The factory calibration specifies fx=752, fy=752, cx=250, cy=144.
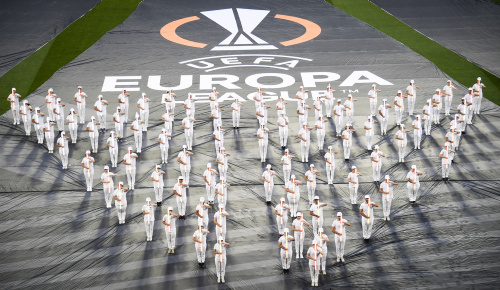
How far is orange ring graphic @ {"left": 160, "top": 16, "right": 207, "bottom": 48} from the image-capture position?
30.1 metres

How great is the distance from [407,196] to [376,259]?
123 inches

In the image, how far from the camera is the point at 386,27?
31891mm

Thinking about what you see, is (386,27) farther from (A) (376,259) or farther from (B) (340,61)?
(A) (376,259)

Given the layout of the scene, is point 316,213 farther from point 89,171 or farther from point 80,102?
point 80,102

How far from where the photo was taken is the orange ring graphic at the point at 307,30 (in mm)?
30156

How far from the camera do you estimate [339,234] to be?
627 inches

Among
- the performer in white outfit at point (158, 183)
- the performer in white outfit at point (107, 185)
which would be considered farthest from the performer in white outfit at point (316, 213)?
the performer in white outfit at point (107, 185)

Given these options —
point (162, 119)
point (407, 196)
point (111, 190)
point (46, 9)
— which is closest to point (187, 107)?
point (162, 119)

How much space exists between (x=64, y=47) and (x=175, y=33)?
454 cm

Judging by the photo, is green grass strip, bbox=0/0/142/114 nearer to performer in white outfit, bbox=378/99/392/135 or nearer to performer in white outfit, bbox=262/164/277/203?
performer in white outfit, bbox=262/164/277/203

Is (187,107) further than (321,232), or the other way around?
(187,107)

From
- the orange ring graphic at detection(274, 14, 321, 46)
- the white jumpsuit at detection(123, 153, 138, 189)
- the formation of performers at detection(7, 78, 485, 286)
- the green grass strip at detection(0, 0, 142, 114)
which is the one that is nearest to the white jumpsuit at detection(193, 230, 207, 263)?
the formation of performers at detection(7, 78, 485, 286)

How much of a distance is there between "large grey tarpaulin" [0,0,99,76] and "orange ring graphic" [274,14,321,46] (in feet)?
30.7

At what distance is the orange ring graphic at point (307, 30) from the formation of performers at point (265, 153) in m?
6.57
